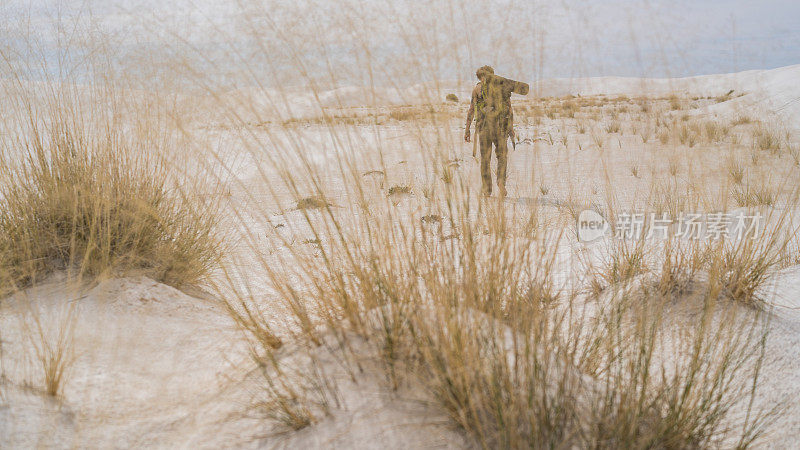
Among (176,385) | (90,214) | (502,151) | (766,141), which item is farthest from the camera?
(766,141)

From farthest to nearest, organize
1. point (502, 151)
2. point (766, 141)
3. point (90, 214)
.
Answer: point (766, 141) < point (502, 151) < point (90, 214)

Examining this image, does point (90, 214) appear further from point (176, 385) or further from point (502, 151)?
point (502, 151)

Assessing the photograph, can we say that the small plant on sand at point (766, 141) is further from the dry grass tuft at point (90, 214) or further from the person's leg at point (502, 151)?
the dry grass tuft at point (90, 214)

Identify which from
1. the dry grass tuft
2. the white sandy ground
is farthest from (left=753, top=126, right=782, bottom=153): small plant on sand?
the dry grass tuft

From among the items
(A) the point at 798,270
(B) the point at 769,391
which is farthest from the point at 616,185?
(B) the point at 769,391

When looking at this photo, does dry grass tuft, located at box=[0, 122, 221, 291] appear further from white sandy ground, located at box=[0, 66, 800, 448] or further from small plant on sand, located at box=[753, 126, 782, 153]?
small plant on sand, located at box=[753, 126, 782, 153]

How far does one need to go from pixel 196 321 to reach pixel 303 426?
1262 millimetres

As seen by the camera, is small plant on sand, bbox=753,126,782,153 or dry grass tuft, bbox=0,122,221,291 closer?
dry grass tuft, bbox=0,122,221,291

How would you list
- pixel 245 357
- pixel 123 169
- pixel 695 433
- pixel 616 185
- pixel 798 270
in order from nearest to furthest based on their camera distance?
pixel 695 433 → pixel 245 357 → pixel 123 169 → pixel 798 270 → pixel 616 185

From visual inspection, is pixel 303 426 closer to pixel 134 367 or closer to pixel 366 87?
pixel 134 367

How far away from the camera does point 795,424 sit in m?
1.91

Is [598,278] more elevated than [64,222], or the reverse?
[64,222]

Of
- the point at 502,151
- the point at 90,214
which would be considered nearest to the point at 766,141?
the point at 502,151

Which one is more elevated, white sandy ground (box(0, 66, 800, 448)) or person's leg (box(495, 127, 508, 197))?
person's leg (box(495, 127, 508, 197))
